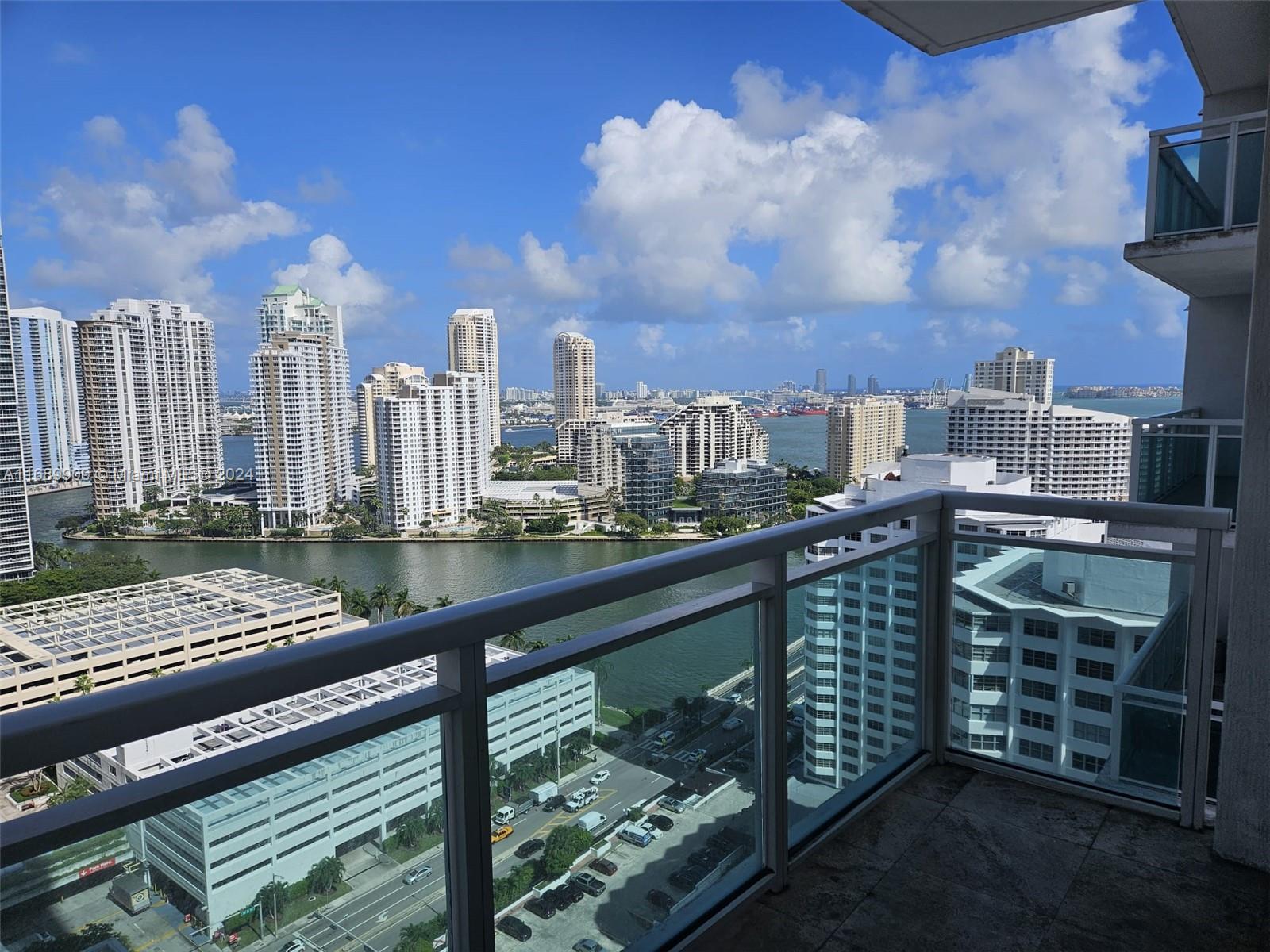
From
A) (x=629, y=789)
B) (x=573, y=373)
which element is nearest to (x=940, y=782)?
(x=629, y=789)

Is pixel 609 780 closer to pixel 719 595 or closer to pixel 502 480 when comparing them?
pixel 719 595

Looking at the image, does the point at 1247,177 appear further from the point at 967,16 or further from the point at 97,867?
the point at 97,867

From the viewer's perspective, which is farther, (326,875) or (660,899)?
(660,899)

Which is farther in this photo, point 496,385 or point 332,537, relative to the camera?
point 496,385

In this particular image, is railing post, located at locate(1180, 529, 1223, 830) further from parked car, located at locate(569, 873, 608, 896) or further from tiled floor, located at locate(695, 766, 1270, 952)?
parked car, located at locate(569, 873, 608, 896)

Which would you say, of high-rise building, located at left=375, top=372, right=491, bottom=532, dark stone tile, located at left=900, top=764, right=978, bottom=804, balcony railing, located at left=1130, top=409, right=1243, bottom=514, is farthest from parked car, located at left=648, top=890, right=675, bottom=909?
high-rise building, located at left=375, top=372, right=491, bottom=532

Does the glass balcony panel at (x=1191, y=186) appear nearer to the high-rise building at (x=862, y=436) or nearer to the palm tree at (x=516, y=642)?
the palm tree at (x=516, y=642)

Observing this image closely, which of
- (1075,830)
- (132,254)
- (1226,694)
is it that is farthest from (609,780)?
(132,254)
